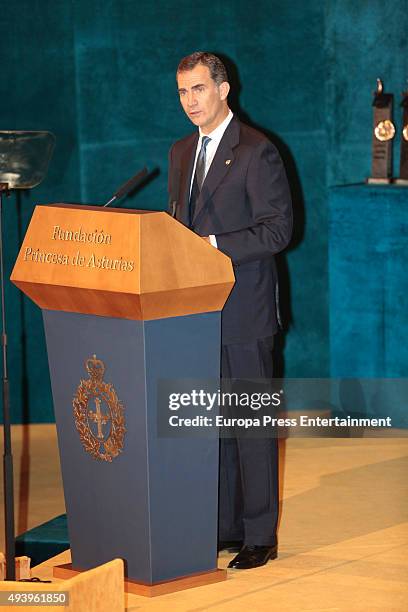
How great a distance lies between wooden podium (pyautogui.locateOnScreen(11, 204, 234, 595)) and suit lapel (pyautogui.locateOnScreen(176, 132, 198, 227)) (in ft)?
1.59

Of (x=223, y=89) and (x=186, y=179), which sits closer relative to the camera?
(x=223, y=89)

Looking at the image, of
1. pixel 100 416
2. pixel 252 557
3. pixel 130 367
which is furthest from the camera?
pixel 252 557

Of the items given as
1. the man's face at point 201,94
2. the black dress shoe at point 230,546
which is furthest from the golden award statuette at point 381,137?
the black dress shoe at point 230,546

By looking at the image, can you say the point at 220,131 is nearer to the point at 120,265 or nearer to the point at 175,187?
the point at 175,187

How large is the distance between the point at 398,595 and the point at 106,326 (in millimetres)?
1163

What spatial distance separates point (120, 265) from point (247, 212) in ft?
2.25

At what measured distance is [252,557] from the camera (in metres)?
4.00

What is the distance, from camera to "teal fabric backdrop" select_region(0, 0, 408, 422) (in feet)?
20.2

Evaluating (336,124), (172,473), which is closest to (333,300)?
(336,124)

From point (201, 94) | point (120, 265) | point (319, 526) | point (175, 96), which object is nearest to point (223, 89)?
point (201, 94)

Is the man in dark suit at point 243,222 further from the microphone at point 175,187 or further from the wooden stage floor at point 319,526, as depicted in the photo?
the wooden stage floor at point 319,526

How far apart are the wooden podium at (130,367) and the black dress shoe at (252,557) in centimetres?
16

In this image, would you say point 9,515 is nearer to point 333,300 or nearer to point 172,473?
point 172,473

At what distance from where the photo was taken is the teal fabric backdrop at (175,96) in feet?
20.2
